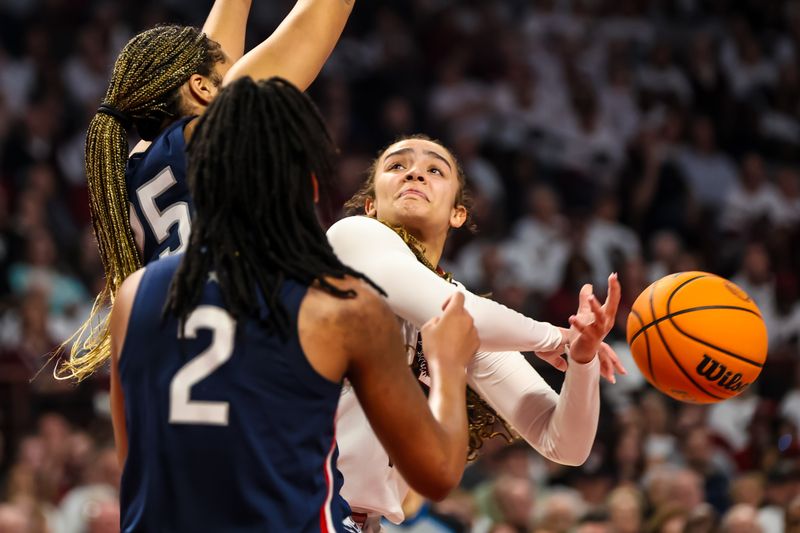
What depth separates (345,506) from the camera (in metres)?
2.80

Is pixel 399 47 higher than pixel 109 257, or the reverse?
pixel 109 257

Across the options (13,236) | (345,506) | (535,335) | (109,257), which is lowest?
(13,236)

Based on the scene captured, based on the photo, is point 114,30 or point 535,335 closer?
point 535,335

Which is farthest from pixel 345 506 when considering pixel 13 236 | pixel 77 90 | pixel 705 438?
pixel 77 90

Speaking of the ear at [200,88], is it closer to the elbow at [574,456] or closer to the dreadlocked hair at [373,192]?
the dreadlocked hair at [373,192]

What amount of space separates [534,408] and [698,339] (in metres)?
0.55

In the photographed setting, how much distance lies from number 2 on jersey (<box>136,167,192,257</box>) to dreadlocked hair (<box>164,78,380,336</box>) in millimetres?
633

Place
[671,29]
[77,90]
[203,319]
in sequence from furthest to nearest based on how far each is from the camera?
[671,29] < [77,90] < [203,319]

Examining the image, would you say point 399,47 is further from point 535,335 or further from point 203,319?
point 203,319

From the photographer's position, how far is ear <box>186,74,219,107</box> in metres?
3.29

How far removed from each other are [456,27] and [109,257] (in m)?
8.97

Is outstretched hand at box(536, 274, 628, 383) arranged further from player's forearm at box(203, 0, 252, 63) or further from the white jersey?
player's forearm at box(203, 0, 252, 63)

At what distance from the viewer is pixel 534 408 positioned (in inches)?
145

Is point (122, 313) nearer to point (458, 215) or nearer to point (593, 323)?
A: point (593, 323)
